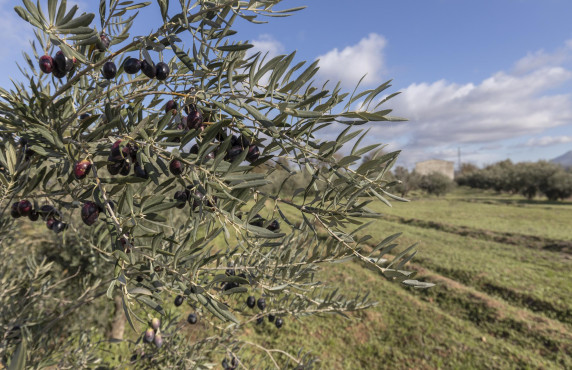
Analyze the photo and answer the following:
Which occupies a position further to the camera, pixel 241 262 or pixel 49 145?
pixel 241 262

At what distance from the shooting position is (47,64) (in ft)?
3.27

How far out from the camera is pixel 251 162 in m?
0.99

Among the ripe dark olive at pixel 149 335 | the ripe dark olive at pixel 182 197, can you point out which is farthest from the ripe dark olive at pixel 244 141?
the ripe dark olive at pixel 149 335

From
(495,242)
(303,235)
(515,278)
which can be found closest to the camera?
(303,235)

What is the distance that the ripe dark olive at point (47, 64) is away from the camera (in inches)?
38.4

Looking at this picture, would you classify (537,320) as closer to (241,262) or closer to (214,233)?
(241,262)

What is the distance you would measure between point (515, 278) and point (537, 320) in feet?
9.61

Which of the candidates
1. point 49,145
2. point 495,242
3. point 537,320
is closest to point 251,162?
point 49,145

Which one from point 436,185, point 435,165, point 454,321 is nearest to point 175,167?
point 454,321

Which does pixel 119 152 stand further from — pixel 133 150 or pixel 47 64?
pixel 47 64

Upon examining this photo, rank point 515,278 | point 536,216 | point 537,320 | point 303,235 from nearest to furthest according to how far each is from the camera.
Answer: point 303,235, point 537,320, point 515,278, point 536,216

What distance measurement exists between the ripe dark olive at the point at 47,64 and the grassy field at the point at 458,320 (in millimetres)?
6522

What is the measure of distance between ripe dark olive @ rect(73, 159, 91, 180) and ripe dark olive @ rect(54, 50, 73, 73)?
37cm

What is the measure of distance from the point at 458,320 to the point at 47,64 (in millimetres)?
9905
